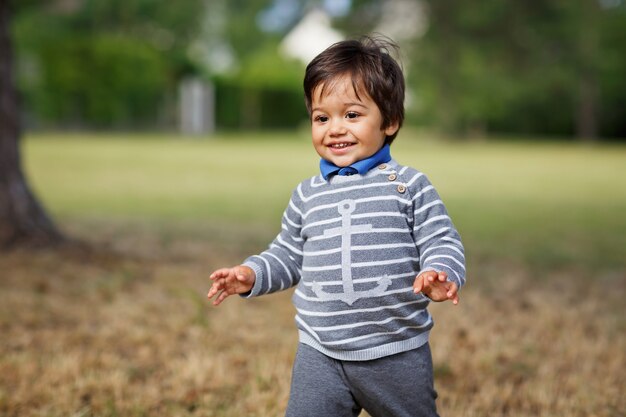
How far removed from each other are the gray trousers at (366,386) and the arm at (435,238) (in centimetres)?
27

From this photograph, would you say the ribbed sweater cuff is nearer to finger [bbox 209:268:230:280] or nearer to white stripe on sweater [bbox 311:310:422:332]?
finger [bbox 209:268:230:280]

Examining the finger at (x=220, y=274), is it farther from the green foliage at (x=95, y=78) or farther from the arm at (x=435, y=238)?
the green foliage at (x=95, y=78)

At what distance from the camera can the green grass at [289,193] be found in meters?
6.46

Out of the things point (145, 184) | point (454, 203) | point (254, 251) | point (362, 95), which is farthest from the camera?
point (145, 184)

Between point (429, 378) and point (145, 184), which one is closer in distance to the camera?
point (429, 378)

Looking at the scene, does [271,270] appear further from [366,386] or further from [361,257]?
[366,386]

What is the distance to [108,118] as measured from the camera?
27516 mm

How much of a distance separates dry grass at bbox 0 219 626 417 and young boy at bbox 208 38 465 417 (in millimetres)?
674

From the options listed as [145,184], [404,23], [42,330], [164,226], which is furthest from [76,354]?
[404,23]

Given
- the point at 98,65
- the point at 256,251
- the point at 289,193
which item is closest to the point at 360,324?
the point at 256,251

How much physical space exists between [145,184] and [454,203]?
4856 mm

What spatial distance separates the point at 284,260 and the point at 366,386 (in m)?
0.43

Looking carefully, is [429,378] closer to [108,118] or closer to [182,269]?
[182,269]

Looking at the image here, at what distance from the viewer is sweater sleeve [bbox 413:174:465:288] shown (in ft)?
5.87
